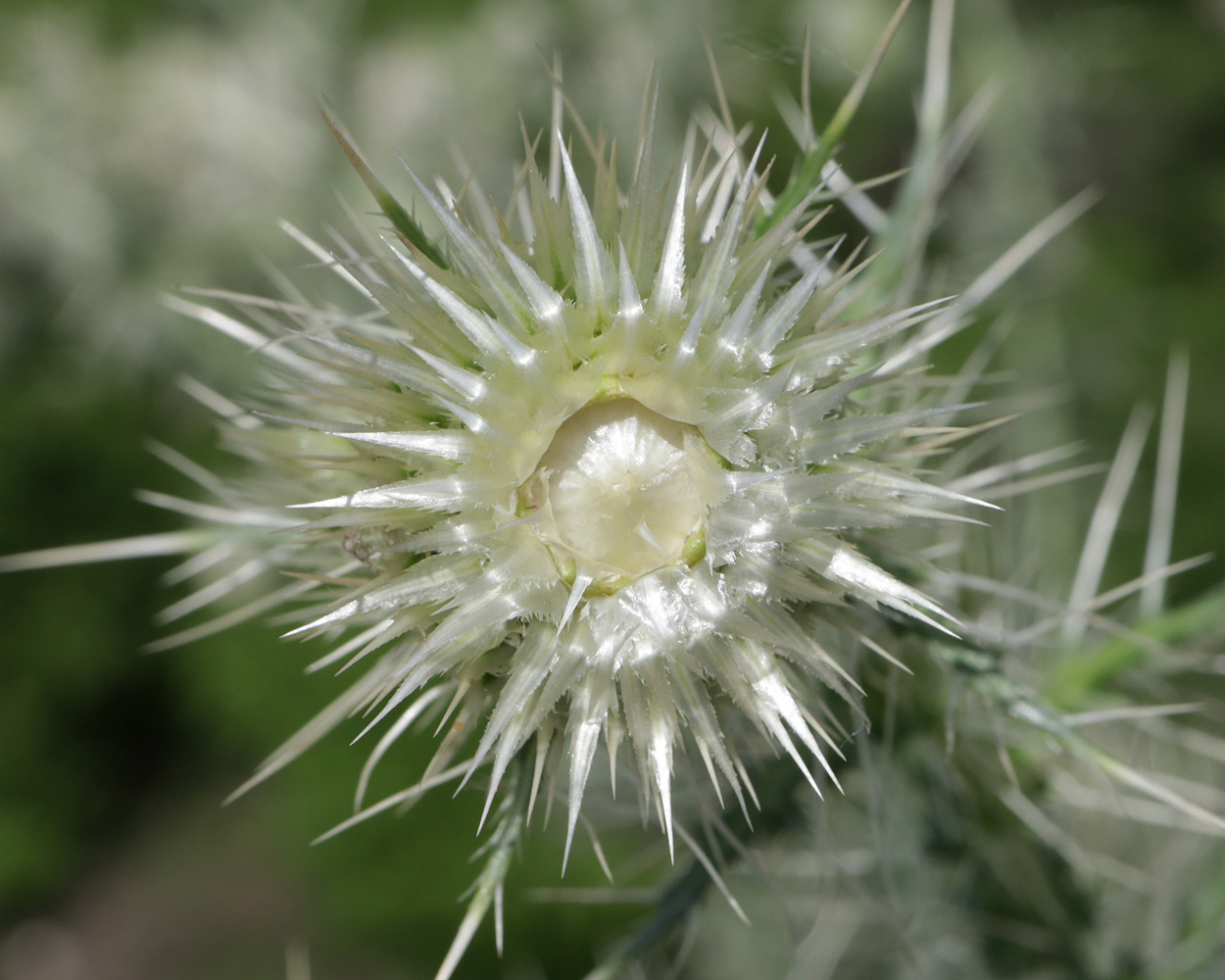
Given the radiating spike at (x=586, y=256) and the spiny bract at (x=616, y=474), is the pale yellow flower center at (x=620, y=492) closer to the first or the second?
the spiny bract at (x=616, y=474)

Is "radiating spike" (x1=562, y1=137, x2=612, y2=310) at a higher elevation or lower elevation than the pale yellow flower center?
higher

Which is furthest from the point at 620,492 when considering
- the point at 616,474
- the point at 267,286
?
the point at 267,286

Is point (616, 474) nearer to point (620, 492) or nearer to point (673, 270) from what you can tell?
point (620, 492)

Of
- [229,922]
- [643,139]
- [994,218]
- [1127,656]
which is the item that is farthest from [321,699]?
[643,139]

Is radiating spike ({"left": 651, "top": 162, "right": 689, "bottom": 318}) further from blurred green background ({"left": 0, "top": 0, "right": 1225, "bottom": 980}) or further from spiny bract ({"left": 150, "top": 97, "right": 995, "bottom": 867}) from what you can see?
blurred green background ({"left": 0, "top": 0, "right": 1225, "bottom": 980})

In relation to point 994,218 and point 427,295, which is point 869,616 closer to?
point 427,295

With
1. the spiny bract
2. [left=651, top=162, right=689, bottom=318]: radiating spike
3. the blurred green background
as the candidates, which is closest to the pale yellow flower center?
the spiny bract

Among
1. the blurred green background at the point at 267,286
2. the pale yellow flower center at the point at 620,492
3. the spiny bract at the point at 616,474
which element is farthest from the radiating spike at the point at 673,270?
the blurred green background at the point at 267,286
